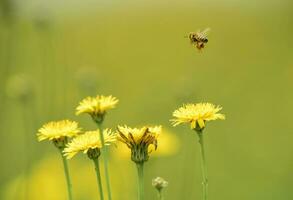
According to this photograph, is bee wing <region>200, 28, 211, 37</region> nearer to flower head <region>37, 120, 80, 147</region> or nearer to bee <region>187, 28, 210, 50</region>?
bee <region>187, 28, 210, 50</region>

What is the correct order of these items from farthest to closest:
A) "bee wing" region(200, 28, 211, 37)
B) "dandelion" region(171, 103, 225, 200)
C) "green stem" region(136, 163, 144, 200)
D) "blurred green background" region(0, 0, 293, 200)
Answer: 1. "blurred green background" region(0, 0, 293, 200)
2. "bee wing" region(200, 28, 211, 37)
3. "dandelion" region(171, 103, 225, 200)
4. "green stem" region(136, 163, 144, 200)

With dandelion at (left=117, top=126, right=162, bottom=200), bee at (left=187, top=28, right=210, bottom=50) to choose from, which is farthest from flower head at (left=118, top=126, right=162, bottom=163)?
bee at (left=187, top=28, right=210, bottom=50)

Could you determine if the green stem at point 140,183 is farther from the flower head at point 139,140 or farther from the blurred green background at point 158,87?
the blurred green background at point 158,87

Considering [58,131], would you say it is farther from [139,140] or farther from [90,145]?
[139,140]

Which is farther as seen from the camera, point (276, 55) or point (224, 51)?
point (224, 51)

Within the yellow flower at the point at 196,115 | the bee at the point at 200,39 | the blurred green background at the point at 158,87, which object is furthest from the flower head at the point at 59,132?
the blurred green background at the point at 158,87

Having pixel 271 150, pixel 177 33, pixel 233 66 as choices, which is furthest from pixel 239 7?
pixel 271 150

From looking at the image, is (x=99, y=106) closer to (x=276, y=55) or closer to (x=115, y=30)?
(x=276, y=55)
